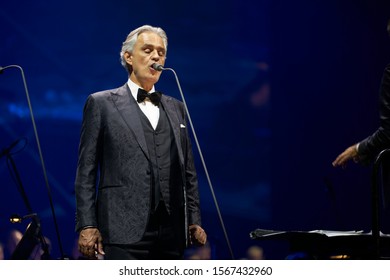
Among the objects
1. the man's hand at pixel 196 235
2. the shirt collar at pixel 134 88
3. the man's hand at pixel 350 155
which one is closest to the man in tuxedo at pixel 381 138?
the man's hand at pixel 350 155

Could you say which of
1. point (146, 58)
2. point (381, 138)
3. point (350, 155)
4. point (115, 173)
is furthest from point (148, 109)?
point (381, 138)

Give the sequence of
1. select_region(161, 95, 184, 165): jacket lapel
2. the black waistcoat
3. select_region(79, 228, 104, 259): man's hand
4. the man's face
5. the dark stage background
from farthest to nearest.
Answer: the dark stage background, the man's face, select_region(161, 95, 184, 165): jacket lapel, the black waistcoat, select_region(79, 228, 104, 259): man's hand

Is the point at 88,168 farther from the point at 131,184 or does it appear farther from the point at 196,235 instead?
the point at 196,235

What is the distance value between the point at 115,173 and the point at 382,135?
1.14 m

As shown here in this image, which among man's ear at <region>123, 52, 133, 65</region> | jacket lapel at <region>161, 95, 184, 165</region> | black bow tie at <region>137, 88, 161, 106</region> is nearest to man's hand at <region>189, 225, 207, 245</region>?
jacket lapel at <region>161, 95, 184, 165</region>

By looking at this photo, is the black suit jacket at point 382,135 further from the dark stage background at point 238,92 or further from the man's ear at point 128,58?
the dark stage background at point 238,92

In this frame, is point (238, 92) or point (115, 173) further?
point (238, 92)

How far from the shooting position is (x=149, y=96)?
Result: 282 cm

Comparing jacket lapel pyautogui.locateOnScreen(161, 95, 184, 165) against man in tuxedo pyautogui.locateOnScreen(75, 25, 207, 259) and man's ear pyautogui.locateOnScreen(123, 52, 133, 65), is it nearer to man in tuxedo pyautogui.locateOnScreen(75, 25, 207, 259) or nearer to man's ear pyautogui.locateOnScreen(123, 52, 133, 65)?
man in tuxedo pyautogui.locateOnScreen(75, 25, 207, 259)

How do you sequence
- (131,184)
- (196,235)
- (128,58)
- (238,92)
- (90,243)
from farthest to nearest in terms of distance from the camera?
(238,92) → (128,58) → (196,235) → (131,184) → (90,243)

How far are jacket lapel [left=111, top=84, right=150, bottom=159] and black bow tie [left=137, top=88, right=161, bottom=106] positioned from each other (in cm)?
3

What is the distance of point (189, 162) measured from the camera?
2.87 meters

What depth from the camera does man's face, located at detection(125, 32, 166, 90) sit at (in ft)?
9.35
